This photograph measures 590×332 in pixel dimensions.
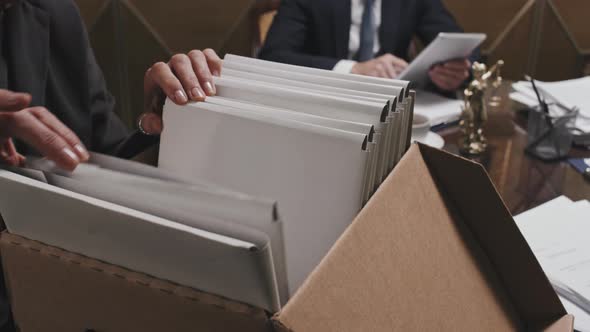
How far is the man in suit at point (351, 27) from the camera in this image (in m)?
1.83

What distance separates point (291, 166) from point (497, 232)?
227 millimetres

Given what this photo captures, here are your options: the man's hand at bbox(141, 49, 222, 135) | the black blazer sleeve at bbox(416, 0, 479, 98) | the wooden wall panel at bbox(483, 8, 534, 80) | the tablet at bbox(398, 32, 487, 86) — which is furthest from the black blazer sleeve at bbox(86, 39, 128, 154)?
the wooden wall panel at bbox(483, 8, 534, 80)

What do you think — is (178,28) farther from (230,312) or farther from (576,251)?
(230,312)

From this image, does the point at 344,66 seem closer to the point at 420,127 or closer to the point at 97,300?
the point at 420,127

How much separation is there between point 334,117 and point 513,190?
1.91 feet

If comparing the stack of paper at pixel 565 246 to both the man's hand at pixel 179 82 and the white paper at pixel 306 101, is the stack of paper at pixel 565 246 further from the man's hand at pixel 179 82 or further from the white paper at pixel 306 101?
the man's hand at pixel 179 82

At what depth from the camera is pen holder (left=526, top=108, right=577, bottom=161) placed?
3.68 ft

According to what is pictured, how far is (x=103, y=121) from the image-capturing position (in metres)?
1.13

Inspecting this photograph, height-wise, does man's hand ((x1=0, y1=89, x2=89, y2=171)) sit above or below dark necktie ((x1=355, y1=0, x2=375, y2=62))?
above

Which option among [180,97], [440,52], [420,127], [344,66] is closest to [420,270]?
[180,97]

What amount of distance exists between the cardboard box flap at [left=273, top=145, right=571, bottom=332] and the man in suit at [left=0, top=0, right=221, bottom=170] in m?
0.21

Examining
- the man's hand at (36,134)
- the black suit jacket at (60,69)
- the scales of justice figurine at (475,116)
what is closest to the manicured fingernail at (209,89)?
the man's hand at (36,134)

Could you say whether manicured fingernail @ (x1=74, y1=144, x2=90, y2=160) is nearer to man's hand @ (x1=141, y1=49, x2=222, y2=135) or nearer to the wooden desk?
man's hand @ (x1=141, y1=49, x2=222, y2=135)

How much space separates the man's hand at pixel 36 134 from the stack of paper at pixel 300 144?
110 mm
